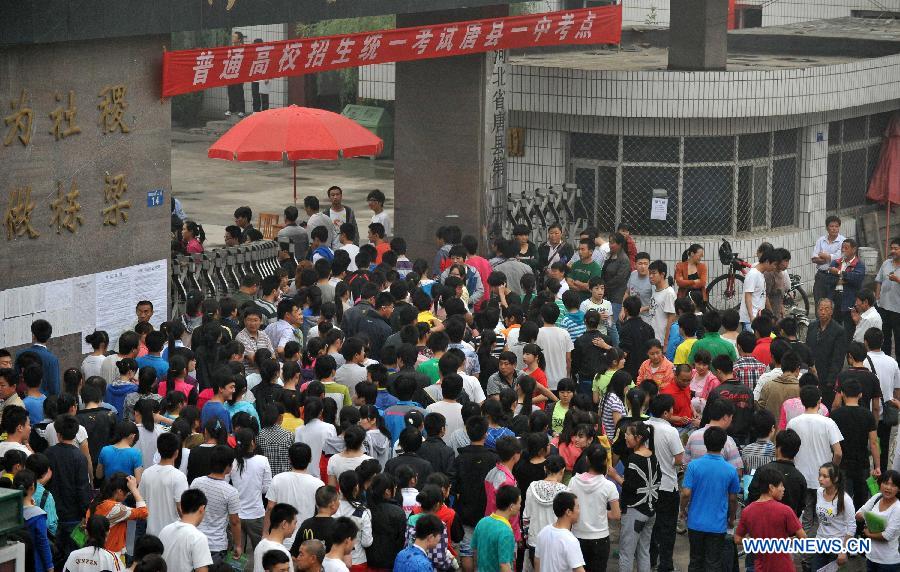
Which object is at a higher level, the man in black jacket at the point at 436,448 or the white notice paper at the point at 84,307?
the white notice paper at the point at 84,307

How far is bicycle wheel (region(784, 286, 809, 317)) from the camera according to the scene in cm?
1633

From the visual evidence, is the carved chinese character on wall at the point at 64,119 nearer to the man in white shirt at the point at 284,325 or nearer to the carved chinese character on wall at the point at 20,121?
the carved chinese character on wall at the point at 20,121

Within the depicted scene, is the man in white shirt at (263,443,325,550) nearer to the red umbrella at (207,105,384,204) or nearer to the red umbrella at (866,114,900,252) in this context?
the red umbrella at (207,105,384,204)

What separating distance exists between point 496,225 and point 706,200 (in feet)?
8.99

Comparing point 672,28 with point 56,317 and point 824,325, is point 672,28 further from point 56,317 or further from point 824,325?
point 56,317

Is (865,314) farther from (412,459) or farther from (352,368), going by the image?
(412,459)

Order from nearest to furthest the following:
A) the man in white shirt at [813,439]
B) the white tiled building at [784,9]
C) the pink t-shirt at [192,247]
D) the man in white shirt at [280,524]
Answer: the man in white shirt at [280,524]
the man in white shirt at [813,439]
the pink t-shirt at [192,247]
the white tiled building at [784,9]

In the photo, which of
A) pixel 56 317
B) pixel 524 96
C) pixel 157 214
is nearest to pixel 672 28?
pixel 524 96

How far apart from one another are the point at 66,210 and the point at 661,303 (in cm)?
550

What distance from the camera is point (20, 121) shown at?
1201 cm

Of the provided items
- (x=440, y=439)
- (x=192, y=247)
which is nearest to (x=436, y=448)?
(x=440, y=439)

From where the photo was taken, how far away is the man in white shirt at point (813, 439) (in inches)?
406

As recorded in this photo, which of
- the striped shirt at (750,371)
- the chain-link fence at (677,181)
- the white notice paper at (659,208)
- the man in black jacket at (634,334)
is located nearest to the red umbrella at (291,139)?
the chain-link fence at (677,181)

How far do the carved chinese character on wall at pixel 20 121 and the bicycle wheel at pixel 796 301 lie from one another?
805 cm
